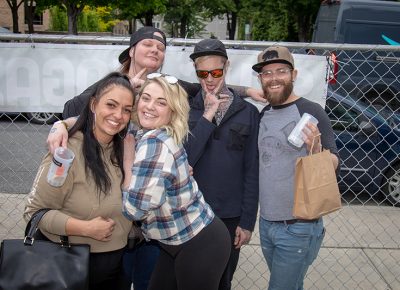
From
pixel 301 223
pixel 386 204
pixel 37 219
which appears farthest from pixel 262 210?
pixel 386 204

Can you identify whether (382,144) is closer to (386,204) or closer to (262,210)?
(386,204)

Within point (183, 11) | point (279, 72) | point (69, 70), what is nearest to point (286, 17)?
point (183, 11)

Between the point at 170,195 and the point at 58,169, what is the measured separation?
535 millimetres

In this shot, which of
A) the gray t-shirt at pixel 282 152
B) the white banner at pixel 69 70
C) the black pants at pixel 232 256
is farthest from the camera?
the white banner at pixel 69 70

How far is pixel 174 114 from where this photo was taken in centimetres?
250

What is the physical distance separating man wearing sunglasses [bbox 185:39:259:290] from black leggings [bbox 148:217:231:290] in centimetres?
38

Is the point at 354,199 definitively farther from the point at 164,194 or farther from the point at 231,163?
the point at 164,194

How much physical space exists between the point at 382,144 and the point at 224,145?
412 centimetres

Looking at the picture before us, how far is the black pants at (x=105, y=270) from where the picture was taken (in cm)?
255

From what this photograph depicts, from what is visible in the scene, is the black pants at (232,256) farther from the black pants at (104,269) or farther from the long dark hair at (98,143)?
the long dark hair at (98,143)

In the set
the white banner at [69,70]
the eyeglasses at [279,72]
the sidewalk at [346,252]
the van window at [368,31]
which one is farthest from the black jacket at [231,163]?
the van window at [368,31]

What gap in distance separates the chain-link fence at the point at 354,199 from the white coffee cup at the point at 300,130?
42.5 inches

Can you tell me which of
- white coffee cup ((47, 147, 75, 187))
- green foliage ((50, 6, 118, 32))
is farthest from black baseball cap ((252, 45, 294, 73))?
green foliage ((50, 6, 118, 32))

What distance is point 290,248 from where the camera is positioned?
284 cm
